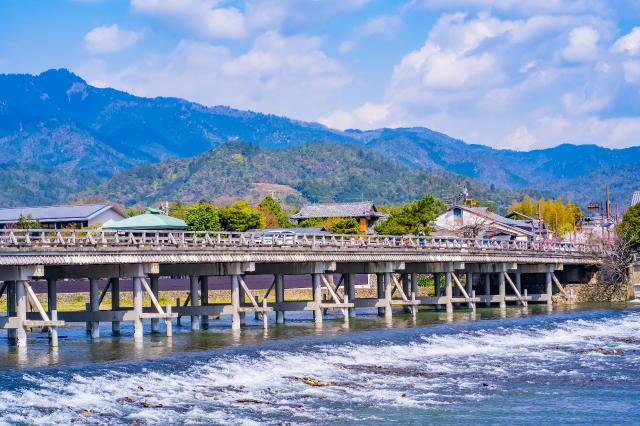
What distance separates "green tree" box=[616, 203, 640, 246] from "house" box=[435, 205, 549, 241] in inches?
594

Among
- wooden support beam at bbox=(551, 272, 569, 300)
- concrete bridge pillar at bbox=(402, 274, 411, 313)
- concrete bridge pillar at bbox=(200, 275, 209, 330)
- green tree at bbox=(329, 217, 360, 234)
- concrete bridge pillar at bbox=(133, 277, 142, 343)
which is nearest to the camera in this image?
concrete bridge pillar at bbox=(133, 277, 142, 343)

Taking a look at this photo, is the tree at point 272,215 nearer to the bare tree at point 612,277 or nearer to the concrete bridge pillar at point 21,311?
the bare tree at point 612,277

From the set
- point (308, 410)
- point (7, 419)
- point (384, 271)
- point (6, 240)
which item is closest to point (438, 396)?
point (308, 410)

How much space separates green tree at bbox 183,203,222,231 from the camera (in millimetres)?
130500

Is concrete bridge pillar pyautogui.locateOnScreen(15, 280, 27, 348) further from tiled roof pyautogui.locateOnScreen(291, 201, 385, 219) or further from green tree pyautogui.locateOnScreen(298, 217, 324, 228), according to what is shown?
tiled roof pyautogui.locateOnScreen(291, 201, 385, 219)

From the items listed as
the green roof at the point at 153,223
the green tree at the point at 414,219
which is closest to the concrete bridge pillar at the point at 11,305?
the green roof at the point at 153,223

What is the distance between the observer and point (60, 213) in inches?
5551

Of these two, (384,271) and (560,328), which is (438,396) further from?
(384,271)

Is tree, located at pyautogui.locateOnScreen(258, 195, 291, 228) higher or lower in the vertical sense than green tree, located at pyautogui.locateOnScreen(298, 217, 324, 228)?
higher

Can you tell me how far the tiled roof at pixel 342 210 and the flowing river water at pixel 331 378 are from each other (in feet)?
298

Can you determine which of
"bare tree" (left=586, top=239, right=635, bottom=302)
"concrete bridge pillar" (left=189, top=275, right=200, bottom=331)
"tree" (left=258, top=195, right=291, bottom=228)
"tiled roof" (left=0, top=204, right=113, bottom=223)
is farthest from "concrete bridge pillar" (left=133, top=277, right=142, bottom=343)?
"tree" (left=258, top=195, right=291, bottom=228)

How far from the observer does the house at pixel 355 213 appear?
150m

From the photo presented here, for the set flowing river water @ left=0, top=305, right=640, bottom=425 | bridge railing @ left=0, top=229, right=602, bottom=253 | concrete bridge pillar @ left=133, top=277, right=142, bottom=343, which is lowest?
flowing river water @ left=0, top=305, right=640, bottom=425

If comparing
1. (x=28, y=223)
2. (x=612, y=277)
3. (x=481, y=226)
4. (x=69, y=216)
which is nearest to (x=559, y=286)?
(x=612, y=277)
